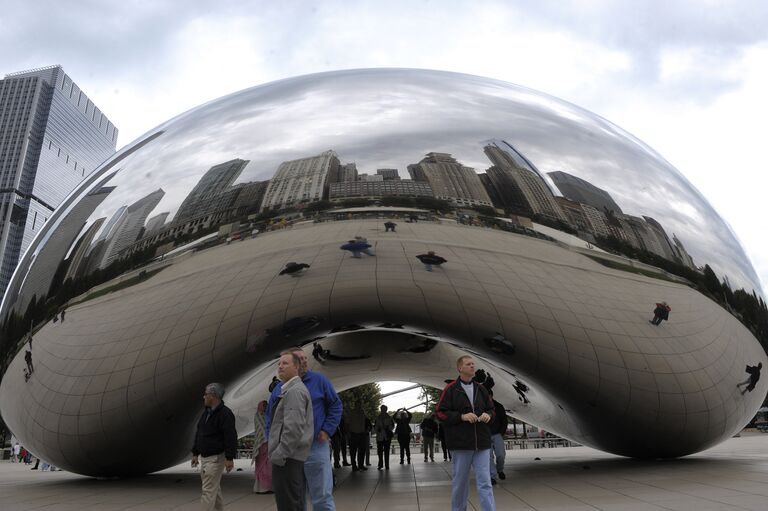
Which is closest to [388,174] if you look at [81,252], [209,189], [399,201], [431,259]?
[399,201]

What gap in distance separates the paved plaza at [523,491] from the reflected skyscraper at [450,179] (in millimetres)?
2998

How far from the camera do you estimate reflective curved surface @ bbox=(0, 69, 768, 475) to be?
18.5 ft

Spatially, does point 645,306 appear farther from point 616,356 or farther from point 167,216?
point 167,216

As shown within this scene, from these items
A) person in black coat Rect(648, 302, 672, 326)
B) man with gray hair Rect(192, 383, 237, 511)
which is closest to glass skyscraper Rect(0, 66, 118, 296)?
man with gray hair Rect(192, 383, 237, 511)

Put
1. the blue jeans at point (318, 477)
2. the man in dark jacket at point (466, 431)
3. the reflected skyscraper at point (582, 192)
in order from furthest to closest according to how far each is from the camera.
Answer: the reflected skyscraper at point (582, 192)
the man in dark jacket at point (466, 431)
the blue jeans at point (318, 477)

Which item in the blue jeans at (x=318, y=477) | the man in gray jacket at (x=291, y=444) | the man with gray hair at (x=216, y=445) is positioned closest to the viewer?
the man in gray jacket at (x=291, y=444)

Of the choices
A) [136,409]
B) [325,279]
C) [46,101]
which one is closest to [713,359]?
[325,279]

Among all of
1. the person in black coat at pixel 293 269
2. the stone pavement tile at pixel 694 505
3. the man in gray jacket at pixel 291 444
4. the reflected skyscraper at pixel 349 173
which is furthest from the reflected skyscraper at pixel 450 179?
the stone pavement tile at pixel 694 505

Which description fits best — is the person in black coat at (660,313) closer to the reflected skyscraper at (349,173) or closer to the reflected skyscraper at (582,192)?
the reflected skyscraper at (582,192)

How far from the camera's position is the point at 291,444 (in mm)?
3771

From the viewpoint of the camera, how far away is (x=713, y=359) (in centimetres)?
668

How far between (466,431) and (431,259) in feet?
5.92

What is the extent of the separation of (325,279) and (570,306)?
2.57m

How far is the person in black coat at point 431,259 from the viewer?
5.71 metres
